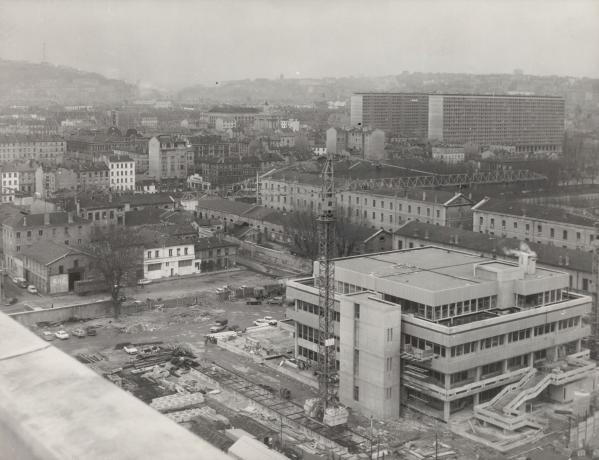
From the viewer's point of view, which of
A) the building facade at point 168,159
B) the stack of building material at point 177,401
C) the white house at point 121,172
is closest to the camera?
the stack of building material at point 177,401

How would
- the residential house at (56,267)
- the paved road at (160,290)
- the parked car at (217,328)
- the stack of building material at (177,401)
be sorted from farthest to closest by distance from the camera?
1. the residential house at (56,267)
2. the paved road at (160,290)
3. the parked car at (217,328)
4. the stack of building material at (177,401)

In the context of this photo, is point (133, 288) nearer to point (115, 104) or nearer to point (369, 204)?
point (369, 204)

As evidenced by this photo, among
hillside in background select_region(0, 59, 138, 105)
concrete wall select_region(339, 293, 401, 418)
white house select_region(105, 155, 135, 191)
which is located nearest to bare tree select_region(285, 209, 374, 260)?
concrete wall select_region(339, 293, 401, 418)

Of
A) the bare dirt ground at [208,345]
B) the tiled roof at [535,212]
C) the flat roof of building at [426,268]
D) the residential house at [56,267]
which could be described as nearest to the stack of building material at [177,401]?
the bare dirt ground at [208,345]

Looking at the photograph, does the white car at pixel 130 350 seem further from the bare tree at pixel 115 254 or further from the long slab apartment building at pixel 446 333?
the long slab apartment building at pixel 446 333

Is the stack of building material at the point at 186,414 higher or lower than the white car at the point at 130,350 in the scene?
higher

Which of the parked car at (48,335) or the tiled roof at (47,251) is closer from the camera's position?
the parked car at (48,335)

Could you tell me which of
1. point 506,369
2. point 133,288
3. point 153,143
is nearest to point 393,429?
point 506,369
